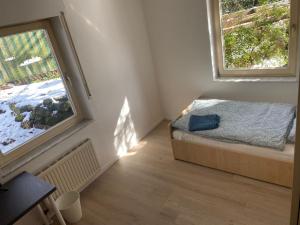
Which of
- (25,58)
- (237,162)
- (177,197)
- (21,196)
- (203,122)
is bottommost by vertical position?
(177,197)

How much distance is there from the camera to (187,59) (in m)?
3.33

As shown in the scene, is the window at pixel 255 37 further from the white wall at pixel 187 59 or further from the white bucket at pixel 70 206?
the white bucket at pixel 70 206

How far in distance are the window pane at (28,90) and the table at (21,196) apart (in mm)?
380

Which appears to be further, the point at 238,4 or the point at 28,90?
the point at 238,4

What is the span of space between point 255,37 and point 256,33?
0.05m

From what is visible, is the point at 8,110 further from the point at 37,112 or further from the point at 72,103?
the point at 72,103

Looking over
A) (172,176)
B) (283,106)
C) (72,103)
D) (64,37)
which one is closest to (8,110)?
(72,103)

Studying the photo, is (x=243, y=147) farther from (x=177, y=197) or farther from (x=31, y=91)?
(x=31, y=91)

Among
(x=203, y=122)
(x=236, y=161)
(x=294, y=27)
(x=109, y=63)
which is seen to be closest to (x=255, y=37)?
(x=294, y=27)

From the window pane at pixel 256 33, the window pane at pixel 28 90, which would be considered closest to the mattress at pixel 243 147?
the window pane at pixel 256 33

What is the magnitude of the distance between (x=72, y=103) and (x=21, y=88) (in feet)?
1.87

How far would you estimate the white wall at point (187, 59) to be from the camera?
295 centimetres

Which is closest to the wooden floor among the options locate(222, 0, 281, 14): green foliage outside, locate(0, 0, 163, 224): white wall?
locate(0, 0, 163, 224): white wall

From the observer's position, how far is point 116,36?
301 centimetres
